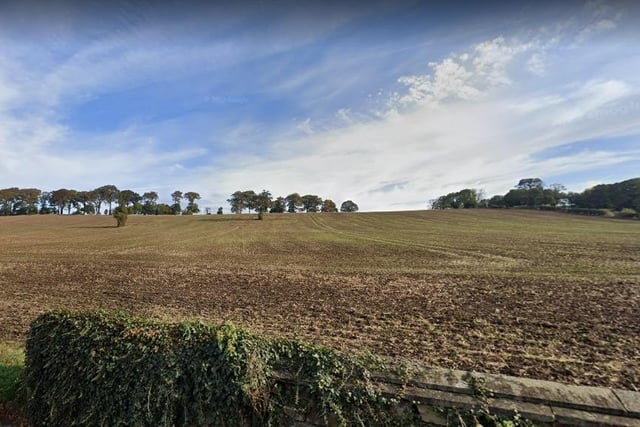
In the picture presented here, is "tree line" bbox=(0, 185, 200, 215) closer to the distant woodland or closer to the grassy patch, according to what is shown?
the distant woodland

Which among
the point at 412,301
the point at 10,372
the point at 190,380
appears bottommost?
the point at 412,301

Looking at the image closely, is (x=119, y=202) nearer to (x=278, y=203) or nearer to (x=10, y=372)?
(x=278, y=203)

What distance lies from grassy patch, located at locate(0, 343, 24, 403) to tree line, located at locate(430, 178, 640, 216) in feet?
281

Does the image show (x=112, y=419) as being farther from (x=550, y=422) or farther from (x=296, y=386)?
(x=550, y=422)

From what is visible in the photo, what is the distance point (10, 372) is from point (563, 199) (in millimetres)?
111332

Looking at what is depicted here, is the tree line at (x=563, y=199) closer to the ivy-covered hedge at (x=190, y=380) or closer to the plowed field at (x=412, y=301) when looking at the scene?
the plowed field at (x=412, y=301)

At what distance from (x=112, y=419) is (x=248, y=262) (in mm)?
14948

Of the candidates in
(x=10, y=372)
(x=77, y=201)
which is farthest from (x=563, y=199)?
(x=77, y=201)

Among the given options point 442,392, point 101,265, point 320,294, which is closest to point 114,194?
point 101,265

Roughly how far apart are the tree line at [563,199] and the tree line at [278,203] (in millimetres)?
46862

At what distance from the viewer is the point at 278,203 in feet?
331

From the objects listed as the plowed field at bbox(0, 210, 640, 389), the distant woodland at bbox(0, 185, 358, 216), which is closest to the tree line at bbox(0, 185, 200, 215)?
the distant woodland at bbox(0, 185, 358, 216)

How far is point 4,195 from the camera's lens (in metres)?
92.4

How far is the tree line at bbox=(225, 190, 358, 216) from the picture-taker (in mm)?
80931
